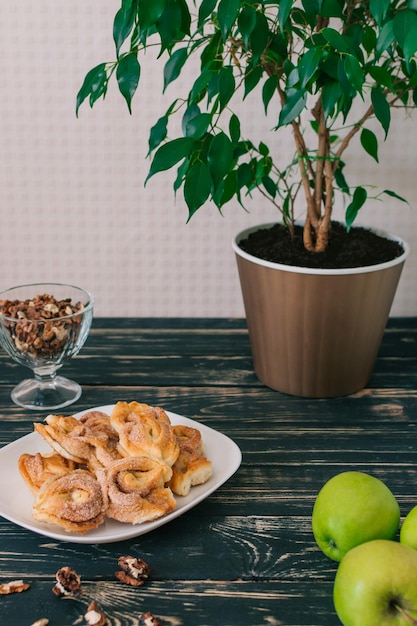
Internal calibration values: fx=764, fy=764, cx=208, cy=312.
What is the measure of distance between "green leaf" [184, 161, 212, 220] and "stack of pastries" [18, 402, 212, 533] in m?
0.28

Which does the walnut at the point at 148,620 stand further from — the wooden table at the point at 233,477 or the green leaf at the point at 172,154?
the green leaf at the point at 172,154

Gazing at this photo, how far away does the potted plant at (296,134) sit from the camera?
35.9 inches

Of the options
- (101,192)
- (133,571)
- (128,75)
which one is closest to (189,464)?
(133,571)

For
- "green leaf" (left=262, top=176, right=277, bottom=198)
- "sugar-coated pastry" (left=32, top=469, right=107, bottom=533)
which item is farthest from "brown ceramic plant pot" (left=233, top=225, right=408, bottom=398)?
"sugar-coated pastry" (left=32, top=469, right=107, bottom=533)

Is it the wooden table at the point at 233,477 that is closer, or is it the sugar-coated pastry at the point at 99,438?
the wooden table at the point at 233,477

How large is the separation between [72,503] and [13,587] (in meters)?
0.11

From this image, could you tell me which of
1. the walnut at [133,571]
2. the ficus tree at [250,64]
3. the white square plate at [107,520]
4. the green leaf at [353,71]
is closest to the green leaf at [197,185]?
the ficus tree at [250,64]

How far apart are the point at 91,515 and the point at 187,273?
78cm

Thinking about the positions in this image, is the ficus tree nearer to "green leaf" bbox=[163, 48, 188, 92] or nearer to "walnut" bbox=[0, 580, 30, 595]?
"green leaf" bbox=[163, 48, 188, 92]

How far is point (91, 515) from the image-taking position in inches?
33.8

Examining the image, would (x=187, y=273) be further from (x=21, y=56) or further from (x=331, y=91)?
(x=331, y=91)

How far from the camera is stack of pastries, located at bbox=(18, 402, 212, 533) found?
866 mm

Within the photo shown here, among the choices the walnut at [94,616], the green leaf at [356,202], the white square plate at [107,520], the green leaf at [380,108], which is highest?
the green leaf at [380,108]

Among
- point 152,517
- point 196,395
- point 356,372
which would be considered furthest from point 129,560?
point 356,372
